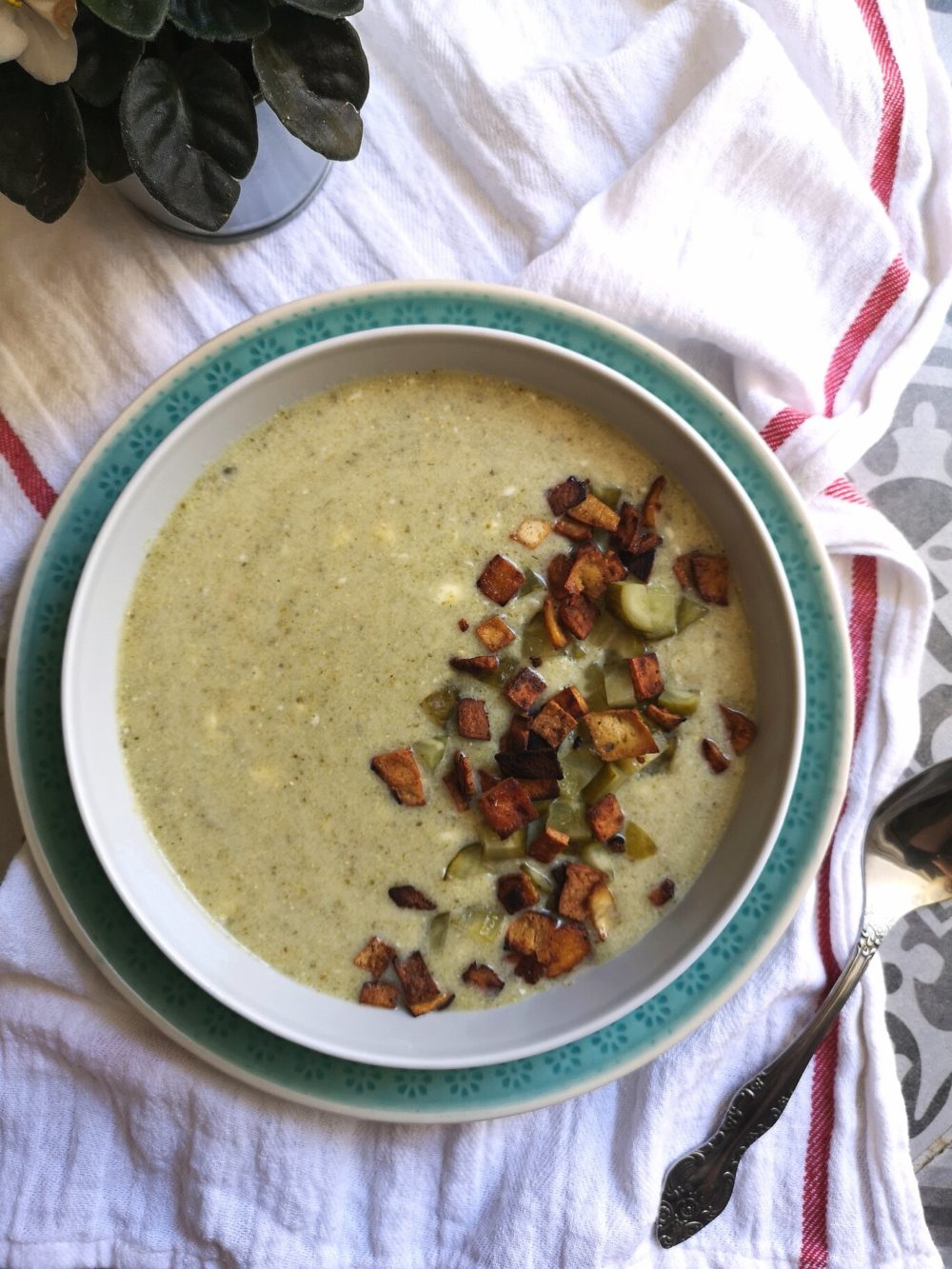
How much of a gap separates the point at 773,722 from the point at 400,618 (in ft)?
1.72

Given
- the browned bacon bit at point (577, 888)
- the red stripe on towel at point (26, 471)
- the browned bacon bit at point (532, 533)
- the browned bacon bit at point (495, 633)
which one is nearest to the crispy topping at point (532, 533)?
the browned bacon bit at point (532, 533)

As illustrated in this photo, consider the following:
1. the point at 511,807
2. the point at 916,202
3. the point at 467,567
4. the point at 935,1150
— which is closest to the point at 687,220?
the point at 916,202

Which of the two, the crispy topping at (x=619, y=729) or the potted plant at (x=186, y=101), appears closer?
the potted plant at (x=186, y=101)

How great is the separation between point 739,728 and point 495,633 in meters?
0.36

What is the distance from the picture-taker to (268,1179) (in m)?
1.54

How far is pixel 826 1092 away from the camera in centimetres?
165

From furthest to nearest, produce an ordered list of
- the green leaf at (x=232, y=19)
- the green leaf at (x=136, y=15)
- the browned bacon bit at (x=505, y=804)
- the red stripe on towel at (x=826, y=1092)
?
the red stripe on towel at (x=826, y=1092) → the browned bacon bit at (x=505, y=804) → the green leaf at (x=232, y=19) → the green leaf at (x=136, y=15)

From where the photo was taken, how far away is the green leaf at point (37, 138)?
1.23 m

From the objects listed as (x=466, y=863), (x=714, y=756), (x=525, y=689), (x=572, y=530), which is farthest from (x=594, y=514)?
(x=466, y=863)

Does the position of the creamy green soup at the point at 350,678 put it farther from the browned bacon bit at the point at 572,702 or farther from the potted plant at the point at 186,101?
the potted plant at the point at 186,101

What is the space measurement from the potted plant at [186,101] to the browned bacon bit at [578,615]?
626 millimetres

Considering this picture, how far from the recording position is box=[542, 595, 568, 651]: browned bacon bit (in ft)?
4.72

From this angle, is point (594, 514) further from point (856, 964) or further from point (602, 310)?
point (856, 964)

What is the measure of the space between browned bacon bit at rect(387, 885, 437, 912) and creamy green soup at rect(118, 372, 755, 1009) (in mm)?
12
